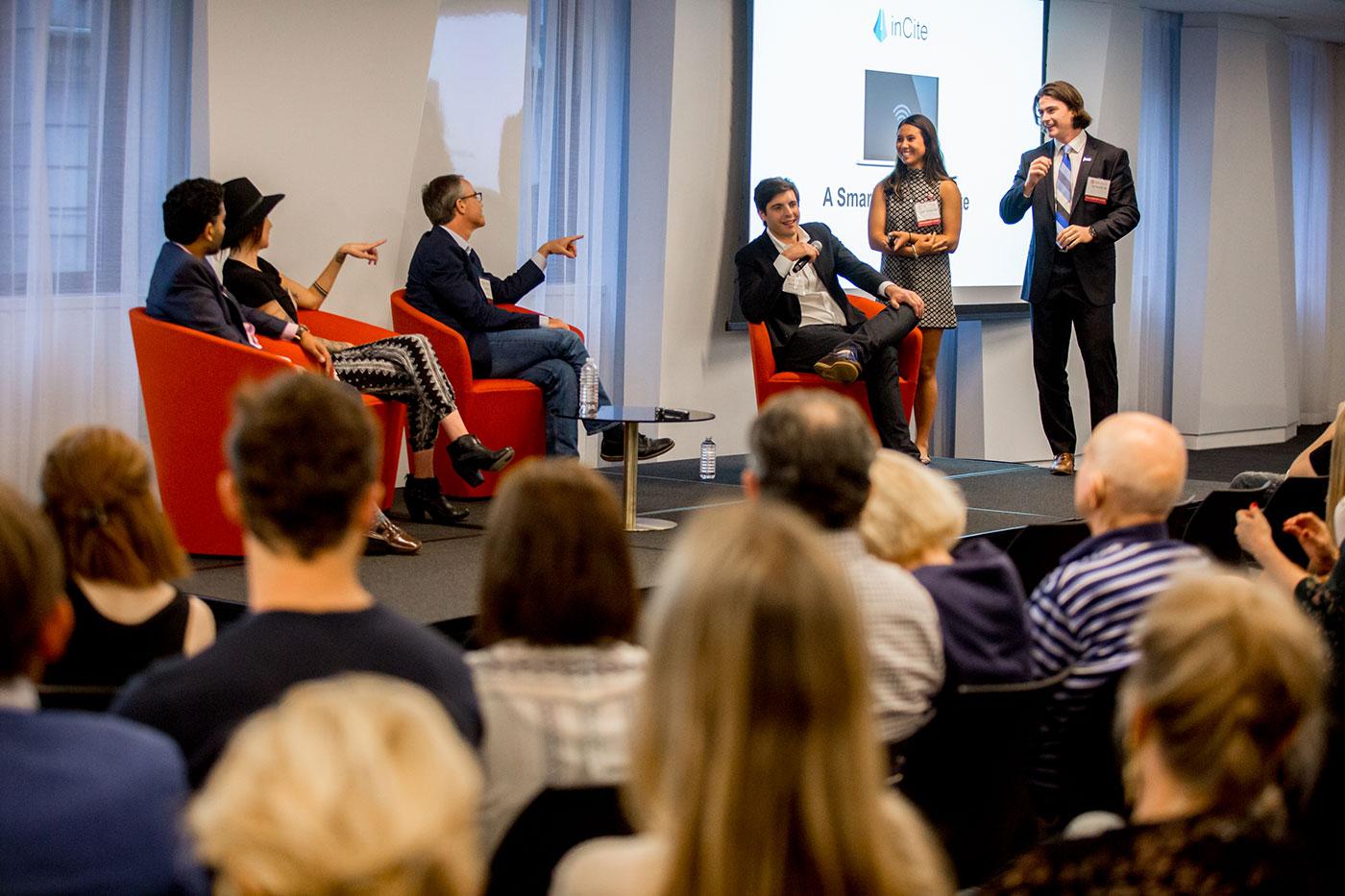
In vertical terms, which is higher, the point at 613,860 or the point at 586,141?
the point at 586,141

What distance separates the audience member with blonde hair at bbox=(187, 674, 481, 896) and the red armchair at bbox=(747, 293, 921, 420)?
17.9 ft

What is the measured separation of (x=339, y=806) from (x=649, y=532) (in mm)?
4329

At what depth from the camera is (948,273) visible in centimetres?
702

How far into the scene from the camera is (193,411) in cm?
458

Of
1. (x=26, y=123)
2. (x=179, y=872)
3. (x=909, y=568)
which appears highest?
(x=26, y=123)

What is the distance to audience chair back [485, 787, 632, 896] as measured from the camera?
1.66 meters

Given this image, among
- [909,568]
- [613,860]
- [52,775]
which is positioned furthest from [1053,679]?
[52,775]

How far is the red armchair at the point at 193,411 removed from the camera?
14.9 ft

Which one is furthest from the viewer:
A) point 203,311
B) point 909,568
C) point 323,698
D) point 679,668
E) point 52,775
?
point 203,311

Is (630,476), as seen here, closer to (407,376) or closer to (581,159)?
(407,376)

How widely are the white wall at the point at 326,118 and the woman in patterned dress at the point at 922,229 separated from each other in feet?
7.06

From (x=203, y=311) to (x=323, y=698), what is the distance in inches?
150

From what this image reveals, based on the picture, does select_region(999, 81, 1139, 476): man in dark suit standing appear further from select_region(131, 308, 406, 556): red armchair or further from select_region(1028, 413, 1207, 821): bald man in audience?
select_region(1028, 413, 1207, 821): bald man in audience

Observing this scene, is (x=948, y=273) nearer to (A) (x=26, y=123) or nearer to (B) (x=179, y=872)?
(A) (x=26, y=123)
